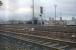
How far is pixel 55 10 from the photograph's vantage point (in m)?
33.8

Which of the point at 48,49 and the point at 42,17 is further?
the point at 42,17

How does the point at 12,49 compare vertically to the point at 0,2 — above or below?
below

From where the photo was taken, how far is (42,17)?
1304 inches

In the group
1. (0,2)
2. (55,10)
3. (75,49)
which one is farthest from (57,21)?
(75,49)

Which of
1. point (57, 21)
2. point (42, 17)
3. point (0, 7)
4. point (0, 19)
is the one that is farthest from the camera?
point (57, 21)

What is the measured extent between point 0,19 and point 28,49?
365 centimetres

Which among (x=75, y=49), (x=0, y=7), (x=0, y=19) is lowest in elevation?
(x=75, y=49)

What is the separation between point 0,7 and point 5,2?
1.52 ft

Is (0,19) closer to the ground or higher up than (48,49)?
higher up

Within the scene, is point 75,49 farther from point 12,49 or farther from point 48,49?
point 12,49

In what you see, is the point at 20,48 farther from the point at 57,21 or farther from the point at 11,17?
the point at 57,21

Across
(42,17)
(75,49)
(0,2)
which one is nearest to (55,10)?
(42,17)

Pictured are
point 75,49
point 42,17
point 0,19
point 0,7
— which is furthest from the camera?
point 42,17

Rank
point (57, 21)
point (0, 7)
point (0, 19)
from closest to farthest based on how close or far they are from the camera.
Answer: point (0, 19) < point (0, 7) < point (57, 21)
